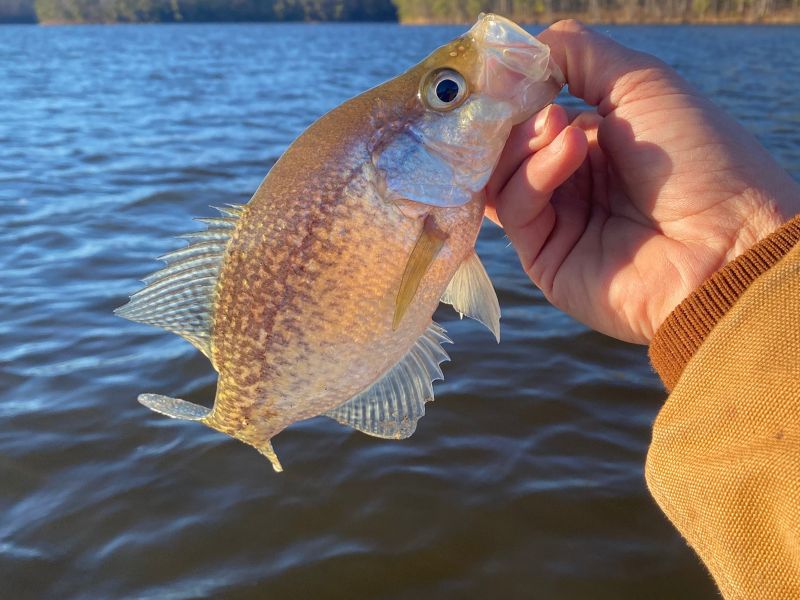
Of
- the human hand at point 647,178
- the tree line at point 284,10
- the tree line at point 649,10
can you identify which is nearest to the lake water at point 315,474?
the human hand at point 647,178

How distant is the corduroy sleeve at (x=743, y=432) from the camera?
1873mm

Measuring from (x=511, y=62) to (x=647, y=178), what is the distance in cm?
87

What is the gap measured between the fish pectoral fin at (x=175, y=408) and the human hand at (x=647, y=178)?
4.60 feet

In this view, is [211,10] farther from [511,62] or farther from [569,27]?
[511,62]

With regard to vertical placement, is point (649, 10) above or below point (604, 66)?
below

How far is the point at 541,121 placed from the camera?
2.53 m

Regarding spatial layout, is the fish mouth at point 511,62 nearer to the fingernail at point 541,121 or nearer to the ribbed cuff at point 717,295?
the fingernail at point 541,121

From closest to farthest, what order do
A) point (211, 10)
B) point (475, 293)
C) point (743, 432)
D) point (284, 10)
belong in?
point (743, 432)
point (475, 293)
point (211, 10)
point (284, 10)

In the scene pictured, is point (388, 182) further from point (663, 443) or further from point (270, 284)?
point (663, 443)

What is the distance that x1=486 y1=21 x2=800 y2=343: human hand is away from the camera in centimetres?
270

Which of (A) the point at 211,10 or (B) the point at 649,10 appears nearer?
(B) the point at 649,10

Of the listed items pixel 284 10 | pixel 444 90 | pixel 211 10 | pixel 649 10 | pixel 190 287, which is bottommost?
pixel 284 10

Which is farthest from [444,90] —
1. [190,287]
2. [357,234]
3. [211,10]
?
[211,10]

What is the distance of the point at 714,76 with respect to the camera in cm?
2667
